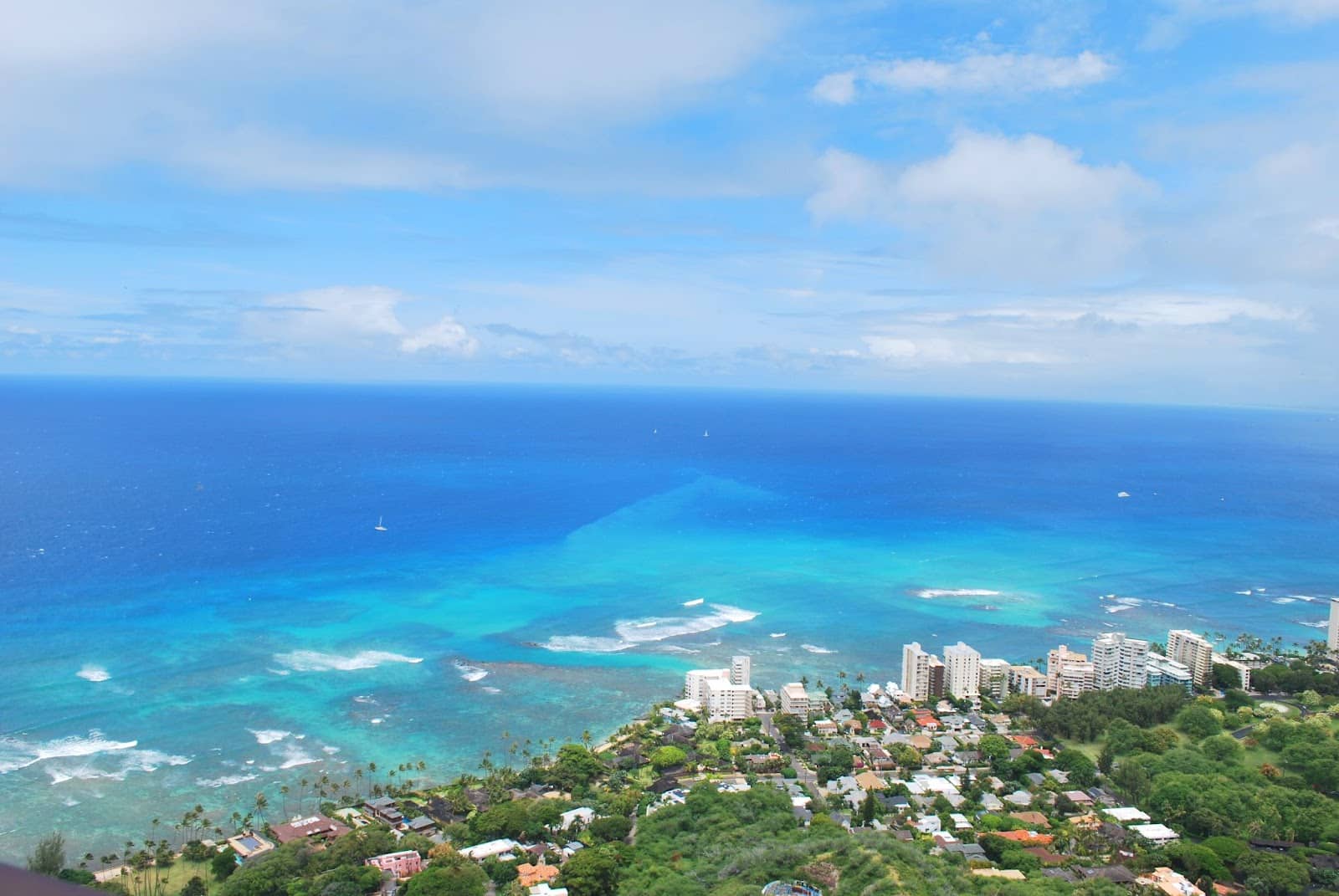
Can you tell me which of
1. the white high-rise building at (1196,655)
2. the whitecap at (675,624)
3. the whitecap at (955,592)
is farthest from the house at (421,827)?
the whitecap at (955,592)

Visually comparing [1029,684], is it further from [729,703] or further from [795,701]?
[729,703]

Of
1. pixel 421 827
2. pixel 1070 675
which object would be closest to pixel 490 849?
pixel 421 827

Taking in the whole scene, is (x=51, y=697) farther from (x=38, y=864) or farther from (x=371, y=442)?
(x=371, y=442)

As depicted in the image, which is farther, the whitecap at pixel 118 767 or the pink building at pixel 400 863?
the whitecap at pixel 118 767

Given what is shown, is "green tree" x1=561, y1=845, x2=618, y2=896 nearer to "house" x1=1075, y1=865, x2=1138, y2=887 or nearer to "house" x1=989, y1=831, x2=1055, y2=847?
"house" x1=989, y1=831, x2=1055, y2=847

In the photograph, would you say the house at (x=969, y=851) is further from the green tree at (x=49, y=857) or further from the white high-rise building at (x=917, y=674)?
the green tree at (x=49, y=857)
